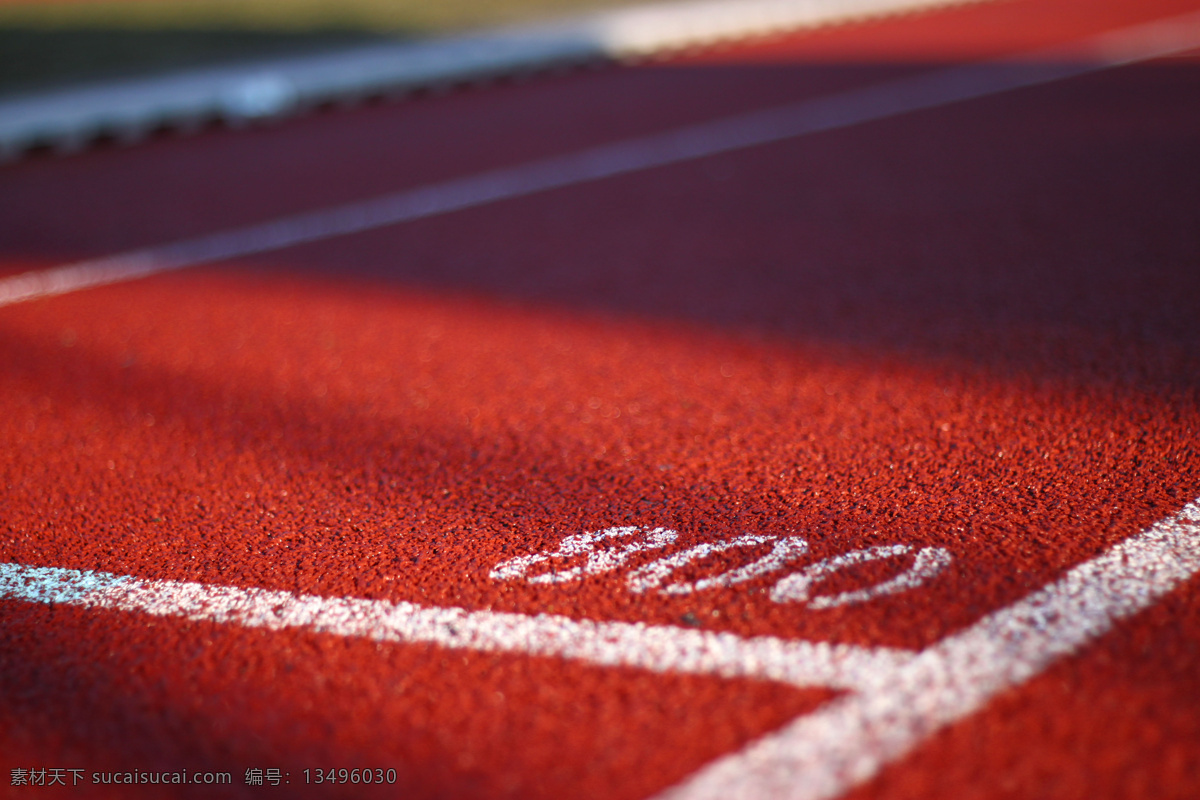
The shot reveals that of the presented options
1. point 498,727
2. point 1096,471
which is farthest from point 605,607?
point 1096,471

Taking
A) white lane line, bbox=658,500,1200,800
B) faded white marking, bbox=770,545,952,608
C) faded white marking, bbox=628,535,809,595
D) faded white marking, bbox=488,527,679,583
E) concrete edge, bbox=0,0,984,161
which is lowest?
white lane line, bbox=658,500,1200,800

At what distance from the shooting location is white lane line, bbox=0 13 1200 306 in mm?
5047

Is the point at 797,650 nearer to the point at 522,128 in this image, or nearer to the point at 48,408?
the point at 48,408

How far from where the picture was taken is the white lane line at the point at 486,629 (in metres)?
1.86

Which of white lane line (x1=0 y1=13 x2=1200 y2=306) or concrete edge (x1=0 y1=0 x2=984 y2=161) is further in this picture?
concrete edge (x1=0 y1=0 x2=984 y2=161)

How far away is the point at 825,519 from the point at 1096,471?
69 cm

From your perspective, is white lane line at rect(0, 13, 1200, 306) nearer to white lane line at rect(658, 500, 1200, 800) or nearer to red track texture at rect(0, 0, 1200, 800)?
red track texture at rect(0, 0, 1200, 800)

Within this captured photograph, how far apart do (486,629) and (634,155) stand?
4.97 m

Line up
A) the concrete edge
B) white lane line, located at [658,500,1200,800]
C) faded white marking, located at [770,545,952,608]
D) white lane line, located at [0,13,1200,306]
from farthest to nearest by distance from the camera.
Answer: the concrete edge, white lane line, located at [0,13,1200,306], faded white marking, located at [770,545,952,608], white lane line, located at [658,500,1200,800]

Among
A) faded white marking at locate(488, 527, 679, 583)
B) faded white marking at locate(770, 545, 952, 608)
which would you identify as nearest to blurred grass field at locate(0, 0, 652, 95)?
faded white marking at locate(488, 527, 679, 583)

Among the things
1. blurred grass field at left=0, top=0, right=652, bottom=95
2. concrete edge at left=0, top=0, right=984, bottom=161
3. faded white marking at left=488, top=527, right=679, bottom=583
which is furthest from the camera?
blurred grass field at left=0, top=0, right=652, bottom=95

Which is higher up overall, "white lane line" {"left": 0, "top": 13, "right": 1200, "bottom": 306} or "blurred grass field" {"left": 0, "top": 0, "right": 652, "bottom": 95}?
"blurred grass field" {"left": 0, "top": 0, "right": 652, "bottom": 95}

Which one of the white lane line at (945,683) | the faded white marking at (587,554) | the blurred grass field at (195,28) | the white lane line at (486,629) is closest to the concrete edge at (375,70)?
the blurred grass field at (195,28)

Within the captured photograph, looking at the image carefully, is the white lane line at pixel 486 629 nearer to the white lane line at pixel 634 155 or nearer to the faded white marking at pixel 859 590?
the faded white marking at pixel 859 590
